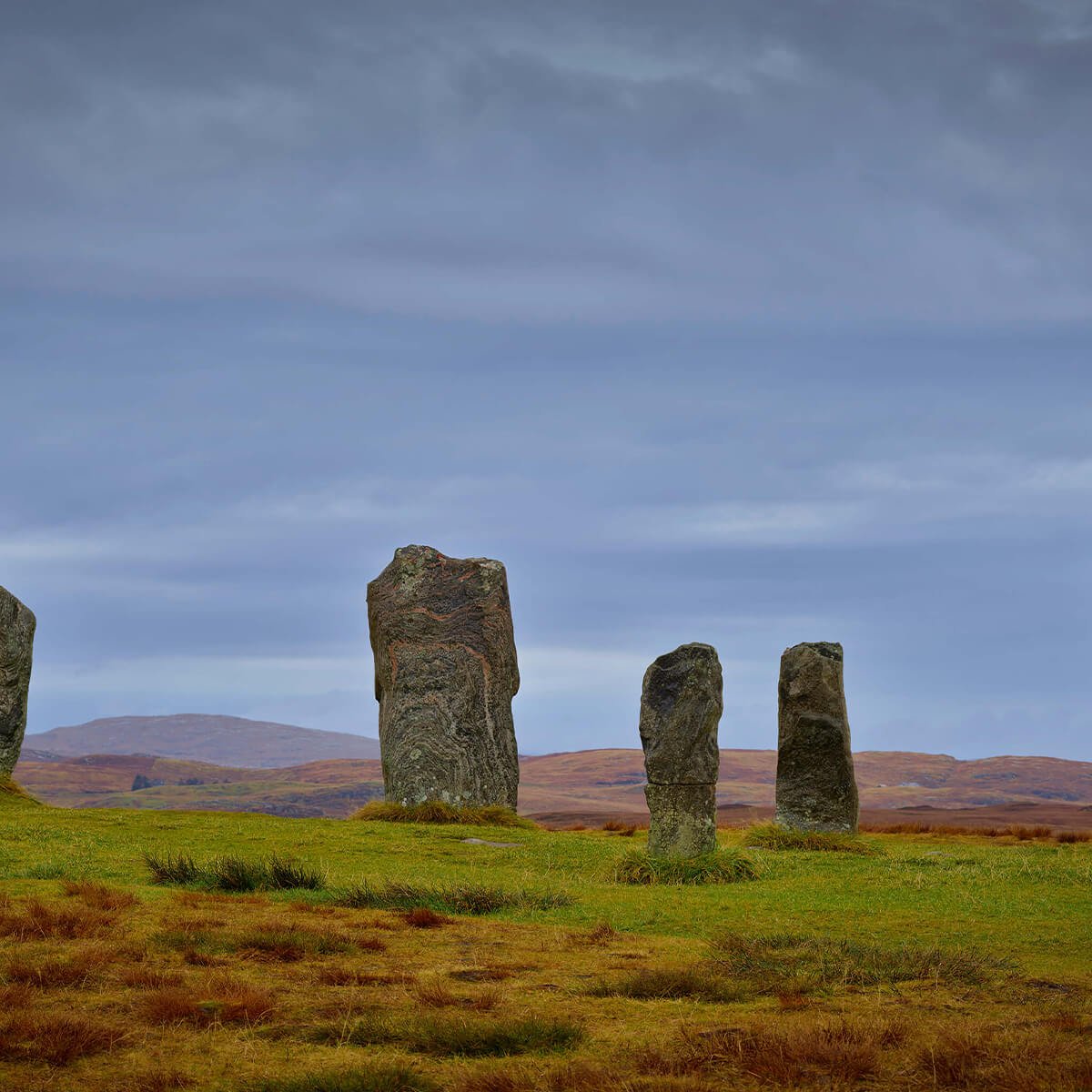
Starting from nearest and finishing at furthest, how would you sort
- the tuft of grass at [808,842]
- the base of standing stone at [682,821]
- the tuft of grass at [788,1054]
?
the tuft of grass at [788,1054]
the base of standing stone at [682,821]
the tuft of grass at [808,842]

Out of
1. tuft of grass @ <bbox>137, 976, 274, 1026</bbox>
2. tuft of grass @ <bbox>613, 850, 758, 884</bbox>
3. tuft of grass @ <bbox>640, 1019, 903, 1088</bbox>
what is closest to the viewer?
tuft of grass @ <bbox>640, 1019, 903, 1088</bbox>

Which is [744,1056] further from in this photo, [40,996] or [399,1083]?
[40,996]

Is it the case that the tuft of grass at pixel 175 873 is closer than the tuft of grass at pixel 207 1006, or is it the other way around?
the tuft of grass at pixel 207 1006

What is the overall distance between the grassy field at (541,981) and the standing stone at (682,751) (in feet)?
3.79

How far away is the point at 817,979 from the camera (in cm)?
924

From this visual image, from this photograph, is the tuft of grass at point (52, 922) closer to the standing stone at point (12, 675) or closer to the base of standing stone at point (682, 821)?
the base of standing stone at point (682, 821)

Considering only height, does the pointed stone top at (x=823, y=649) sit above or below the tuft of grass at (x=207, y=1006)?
above

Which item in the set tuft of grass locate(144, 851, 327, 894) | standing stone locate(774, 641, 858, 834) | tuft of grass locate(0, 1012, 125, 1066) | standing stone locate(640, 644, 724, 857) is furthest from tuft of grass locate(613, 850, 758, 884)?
tuft of grass locate(0, 1012, 125, 1066)

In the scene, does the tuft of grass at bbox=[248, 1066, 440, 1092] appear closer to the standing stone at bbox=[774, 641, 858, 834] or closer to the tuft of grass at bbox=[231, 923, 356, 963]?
the tuft of grass at bbox=[231, 923, 356, 963]

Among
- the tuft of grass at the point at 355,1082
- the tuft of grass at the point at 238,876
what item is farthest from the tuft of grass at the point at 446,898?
the tuft of grass at the point at 355,1082

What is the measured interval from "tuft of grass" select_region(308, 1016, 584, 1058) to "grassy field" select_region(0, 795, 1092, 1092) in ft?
0.07

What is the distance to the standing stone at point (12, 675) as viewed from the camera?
87.2 ft

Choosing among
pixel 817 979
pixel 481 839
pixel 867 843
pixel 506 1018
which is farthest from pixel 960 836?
pixel 506 1018

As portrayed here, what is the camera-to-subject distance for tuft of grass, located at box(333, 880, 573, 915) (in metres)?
13.2
